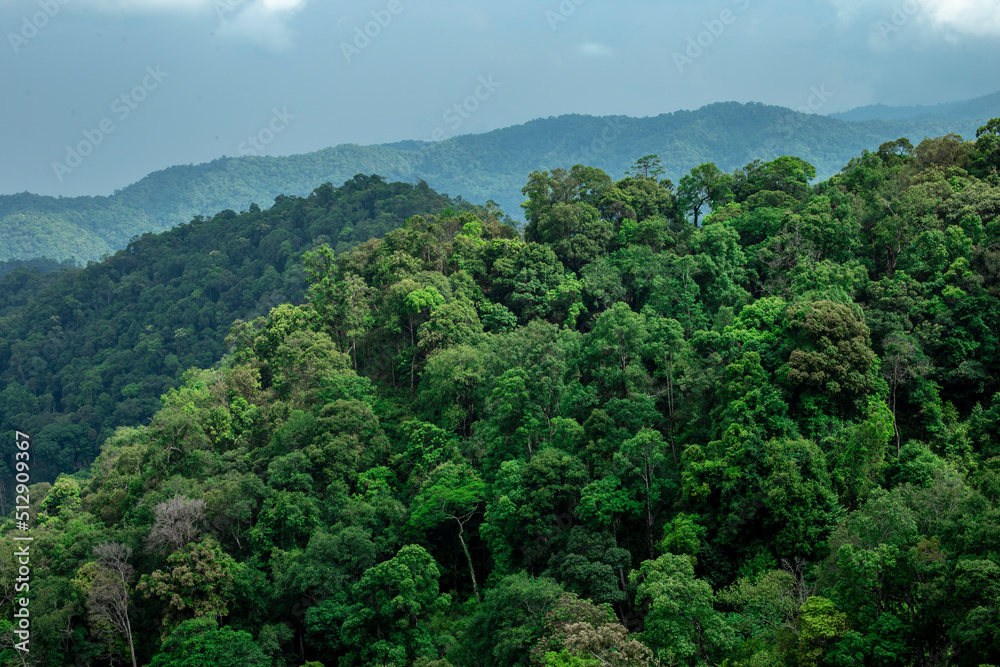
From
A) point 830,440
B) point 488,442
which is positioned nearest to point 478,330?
point 488,442

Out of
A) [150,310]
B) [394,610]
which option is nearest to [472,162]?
[150,310]

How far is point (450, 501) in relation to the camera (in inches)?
873

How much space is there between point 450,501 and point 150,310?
58.1 m

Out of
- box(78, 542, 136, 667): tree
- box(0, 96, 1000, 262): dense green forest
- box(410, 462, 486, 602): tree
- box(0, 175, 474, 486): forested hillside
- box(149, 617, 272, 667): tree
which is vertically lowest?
box(149, 617, 272, 667): tree

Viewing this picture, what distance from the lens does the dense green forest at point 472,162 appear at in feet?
406

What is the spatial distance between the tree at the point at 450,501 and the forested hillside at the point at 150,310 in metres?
38.5

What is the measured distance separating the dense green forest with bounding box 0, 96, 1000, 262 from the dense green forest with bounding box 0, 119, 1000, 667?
9438 centimetres

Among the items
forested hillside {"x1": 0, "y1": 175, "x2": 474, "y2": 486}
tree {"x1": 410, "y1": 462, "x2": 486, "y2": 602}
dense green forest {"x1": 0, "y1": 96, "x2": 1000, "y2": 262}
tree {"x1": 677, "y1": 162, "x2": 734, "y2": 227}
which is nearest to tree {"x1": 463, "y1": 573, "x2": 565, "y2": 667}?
tree {"x1": 410, "y1": 462, "x2": 486, "y2": 602}

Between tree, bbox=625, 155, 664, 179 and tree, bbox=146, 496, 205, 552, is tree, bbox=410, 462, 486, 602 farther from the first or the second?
tree, bbox=625, 155, 664, 179

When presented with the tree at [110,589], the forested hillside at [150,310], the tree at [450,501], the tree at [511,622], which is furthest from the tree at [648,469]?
the forested hillside at [150,310]

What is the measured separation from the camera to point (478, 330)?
29578 mm

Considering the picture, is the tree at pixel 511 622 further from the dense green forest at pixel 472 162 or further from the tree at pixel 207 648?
the dense green forest at pixel 472 162

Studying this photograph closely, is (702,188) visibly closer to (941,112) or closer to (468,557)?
(468,557)

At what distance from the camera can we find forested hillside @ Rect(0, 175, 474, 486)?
61.1m
